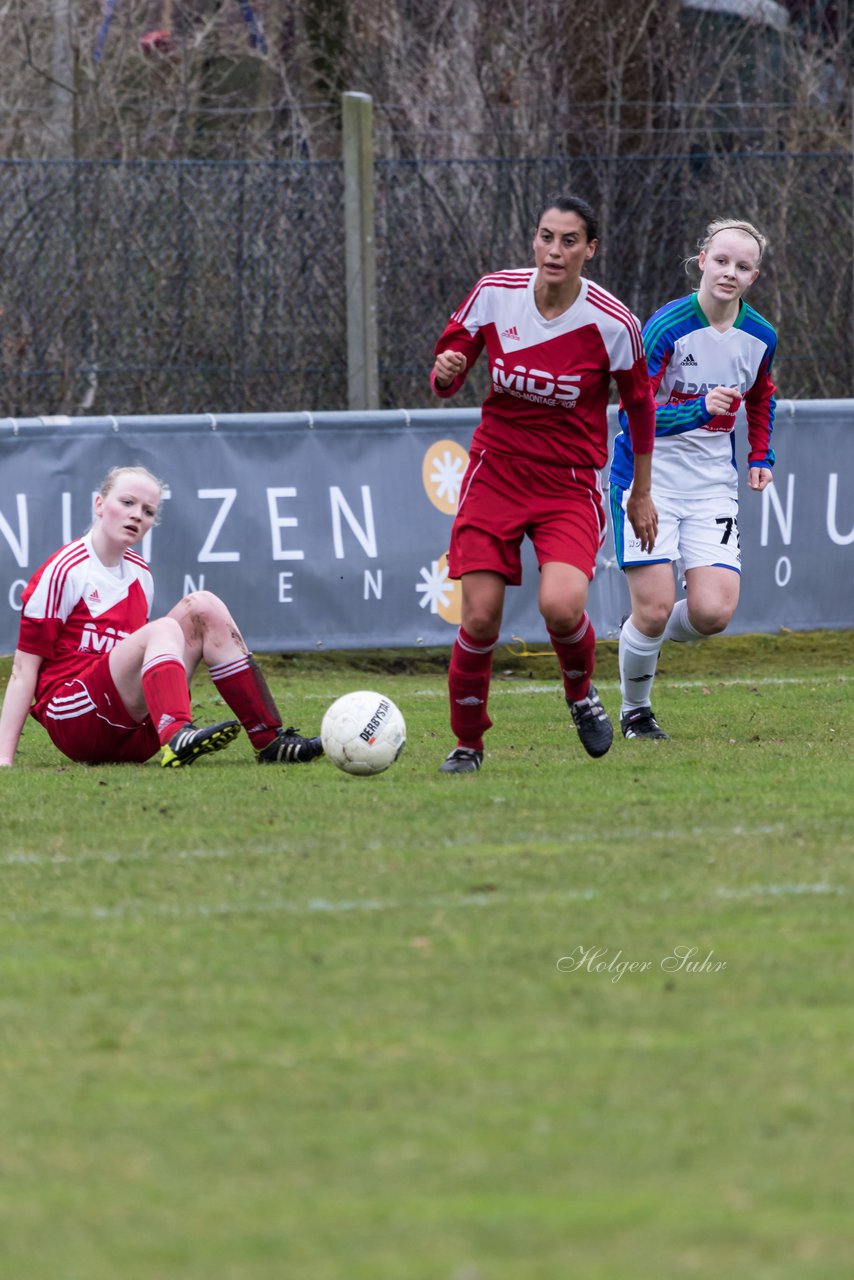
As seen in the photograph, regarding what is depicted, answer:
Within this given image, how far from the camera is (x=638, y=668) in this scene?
794cm

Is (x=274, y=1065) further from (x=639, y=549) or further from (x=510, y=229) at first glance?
(x=510, y=229)

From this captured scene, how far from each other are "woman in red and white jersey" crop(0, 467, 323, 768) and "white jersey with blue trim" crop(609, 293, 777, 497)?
5.88 feet

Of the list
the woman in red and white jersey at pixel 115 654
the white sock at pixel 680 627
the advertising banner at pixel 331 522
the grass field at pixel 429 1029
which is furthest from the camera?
the advertising banner at pixel 331 522

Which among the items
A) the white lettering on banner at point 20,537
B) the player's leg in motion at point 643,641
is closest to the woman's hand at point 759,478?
the player's leg in motion at point 643,641

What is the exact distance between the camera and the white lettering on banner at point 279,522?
10516 mm

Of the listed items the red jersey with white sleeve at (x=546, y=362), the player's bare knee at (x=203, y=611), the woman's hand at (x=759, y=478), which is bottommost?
the player's bare knee at (x=203, y=611)

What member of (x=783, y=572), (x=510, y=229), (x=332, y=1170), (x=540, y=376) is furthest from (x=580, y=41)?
(x=332, y=1170)

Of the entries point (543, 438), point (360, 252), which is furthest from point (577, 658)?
point (360, 252)

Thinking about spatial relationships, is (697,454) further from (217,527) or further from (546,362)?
(217,527)

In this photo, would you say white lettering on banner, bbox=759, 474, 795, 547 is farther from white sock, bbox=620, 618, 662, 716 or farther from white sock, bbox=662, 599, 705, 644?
white sock, bbox=620, 618, 662, 716

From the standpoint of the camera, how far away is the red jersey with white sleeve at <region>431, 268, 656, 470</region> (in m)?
6.57

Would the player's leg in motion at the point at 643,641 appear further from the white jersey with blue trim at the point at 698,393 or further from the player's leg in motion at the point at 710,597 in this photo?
the white jersey with blue trim at the point at 698,393

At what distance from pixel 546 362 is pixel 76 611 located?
5.97 feet

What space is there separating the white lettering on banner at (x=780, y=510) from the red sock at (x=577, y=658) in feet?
14.3
